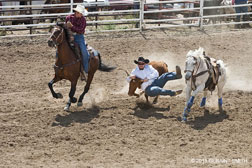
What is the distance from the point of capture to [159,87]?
8.93 metres

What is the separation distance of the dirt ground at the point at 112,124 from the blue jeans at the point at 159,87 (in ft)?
1.39

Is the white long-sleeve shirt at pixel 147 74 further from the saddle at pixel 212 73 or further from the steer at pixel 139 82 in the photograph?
the saddle at pixel 212 73

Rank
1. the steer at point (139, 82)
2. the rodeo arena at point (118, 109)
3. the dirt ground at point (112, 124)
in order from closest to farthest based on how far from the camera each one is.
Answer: the dirt ground at point (112, 124) → the rodeo arena at point (118, 109) → the steer at point (139, 82)

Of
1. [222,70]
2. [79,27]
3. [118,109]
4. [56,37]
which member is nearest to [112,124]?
[118,109]

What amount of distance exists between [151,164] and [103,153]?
0.84 metres

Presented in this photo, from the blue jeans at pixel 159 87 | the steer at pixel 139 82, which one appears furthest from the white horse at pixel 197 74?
the steer at pixel 139 82

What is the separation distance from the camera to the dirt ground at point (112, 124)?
653cm

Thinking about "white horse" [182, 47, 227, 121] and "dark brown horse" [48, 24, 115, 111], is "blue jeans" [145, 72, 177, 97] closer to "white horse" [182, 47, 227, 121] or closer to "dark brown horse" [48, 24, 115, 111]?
"white horse" [182, 47, 227, 121]

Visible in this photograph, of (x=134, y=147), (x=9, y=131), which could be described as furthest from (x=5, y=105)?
(x=134, y=147)

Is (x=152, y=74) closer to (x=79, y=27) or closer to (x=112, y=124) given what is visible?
(x=112, y=124)

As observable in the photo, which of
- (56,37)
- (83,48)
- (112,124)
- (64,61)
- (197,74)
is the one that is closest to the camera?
(112,124)

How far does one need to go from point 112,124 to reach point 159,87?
4.75 feet

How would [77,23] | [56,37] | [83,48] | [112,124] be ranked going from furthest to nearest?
[83,48] < [77,23] < [56,37] < [112,124]

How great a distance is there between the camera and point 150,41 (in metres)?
14.8
